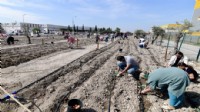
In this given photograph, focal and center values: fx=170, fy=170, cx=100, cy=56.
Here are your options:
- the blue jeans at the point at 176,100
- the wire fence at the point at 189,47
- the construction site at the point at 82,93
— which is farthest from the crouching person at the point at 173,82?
the wire fence at the point at 189,47

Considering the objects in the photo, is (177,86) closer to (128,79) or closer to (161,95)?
(161,95)

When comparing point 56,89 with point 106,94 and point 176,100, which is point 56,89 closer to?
point 106,94

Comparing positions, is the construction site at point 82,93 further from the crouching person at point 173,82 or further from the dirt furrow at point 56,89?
the crouching person at point 173,82

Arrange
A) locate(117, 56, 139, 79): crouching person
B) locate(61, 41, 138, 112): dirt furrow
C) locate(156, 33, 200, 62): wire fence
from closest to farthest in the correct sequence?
locate(61, 41, 138, 112): dirt furrow
locate(117, 56, 139, 79): crouching person
locate(156, 33, 200, 62): wire fence

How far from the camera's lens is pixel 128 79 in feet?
22.5

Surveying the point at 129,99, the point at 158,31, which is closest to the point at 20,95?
the point at 129,99

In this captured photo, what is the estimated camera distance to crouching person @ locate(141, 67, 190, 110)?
4.33 metres

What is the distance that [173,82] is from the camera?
4.43 metres

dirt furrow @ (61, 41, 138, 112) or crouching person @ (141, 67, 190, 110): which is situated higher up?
crouching person @ (141, 67, 190, 110)

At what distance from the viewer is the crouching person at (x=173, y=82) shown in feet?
14.2

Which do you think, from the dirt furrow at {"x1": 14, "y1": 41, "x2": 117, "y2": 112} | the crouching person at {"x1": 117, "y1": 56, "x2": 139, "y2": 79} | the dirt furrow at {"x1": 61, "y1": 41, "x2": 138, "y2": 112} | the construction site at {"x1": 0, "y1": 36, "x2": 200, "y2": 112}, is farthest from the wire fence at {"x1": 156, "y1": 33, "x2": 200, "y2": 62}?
the dirt furrow at {"x1": 14, "y1": 41, "x2": 117, "y2": 112}

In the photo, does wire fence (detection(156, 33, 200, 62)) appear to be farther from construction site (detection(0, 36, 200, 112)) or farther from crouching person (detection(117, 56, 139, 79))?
construction site (detection(0, 36, 200, 112))

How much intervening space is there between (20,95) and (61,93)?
3.89 ft

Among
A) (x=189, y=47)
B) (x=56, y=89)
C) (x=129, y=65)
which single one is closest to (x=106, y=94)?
(x=56, y=89)
